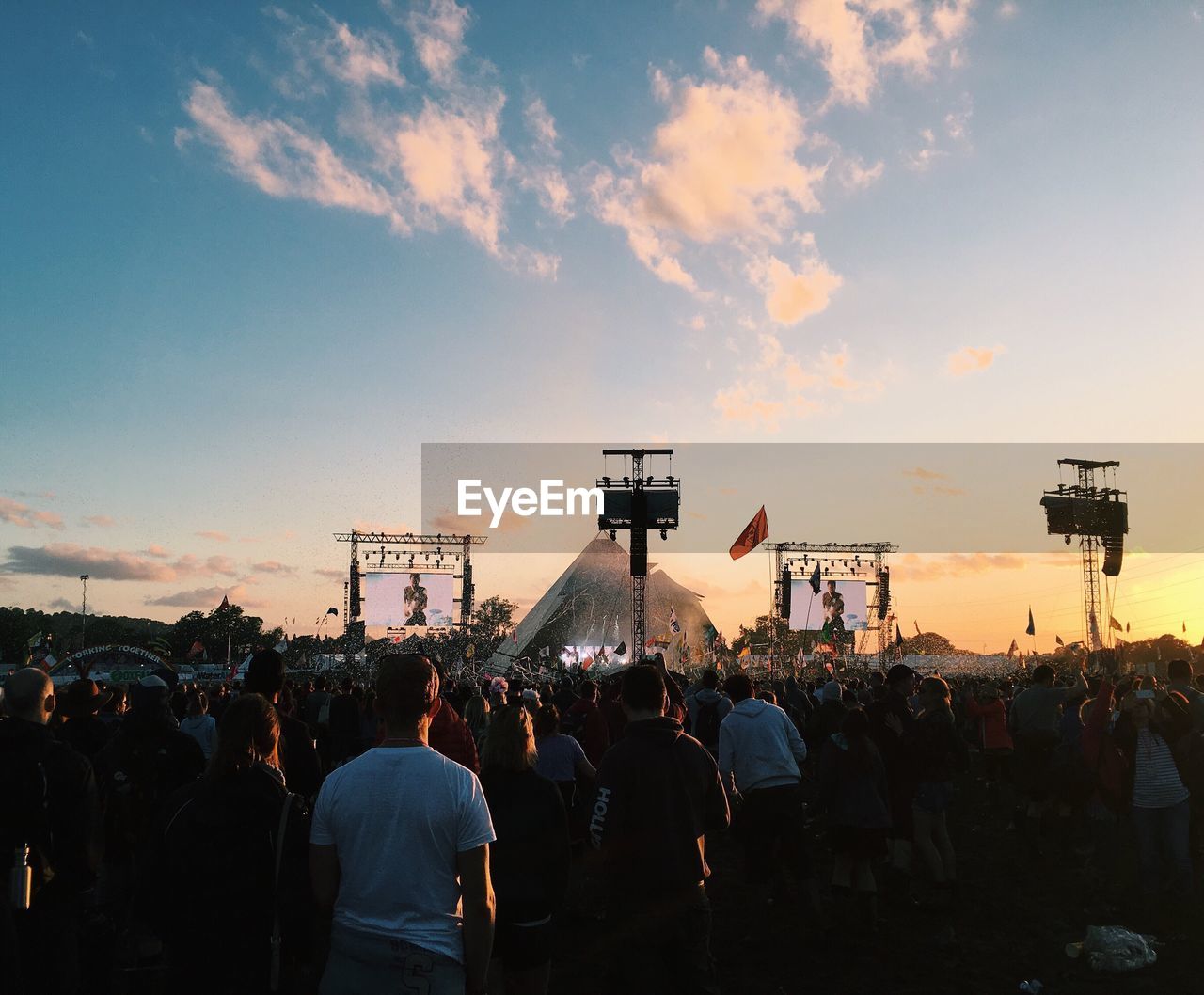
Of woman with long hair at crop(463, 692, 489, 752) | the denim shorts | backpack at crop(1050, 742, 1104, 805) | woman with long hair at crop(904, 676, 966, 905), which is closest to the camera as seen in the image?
woman with long hair at crop(904, 676, 966, 905)

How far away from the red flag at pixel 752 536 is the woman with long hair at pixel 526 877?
26.7 meters

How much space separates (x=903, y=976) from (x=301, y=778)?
436 centimetres

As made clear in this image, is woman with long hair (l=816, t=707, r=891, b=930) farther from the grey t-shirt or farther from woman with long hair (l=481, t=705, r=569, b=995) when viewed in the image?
the grey t-shirt

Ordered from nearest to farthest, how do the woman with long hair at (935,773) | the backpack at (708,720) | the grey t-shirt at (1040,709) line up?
the woman with long hair at (935,773) < the grey t-shirt at (1040,709) < the backpack at (708,720)

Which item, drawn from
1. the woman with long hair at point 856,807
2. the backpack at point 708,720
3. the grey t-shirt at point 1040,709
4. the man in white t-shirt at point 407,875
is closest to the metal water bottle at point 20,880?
the man in white t-shirt at point 407,875

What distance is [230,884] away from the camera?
3.09m

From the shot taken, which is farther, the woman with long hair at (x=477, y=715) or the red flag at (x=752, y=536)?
the red flag at (x=752, y=536)

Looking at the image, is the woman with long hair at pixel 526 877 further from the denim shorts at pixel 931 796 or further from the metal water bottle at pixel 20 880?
the denim shorts at pixel 931 796

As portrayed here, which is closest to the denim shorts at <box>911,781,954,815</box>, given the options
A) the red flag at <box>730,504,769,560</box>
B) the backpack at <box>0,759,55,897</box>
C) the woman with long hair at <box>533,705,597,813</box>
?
the woman with long hair at <box>533,705,597,813</box>

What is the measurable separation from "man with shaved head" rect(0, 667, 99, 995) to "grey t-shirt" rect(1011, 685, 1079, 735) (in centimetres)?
1070

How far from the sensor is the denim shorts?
805cm

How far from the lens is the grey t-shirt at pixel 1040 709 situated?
11156 mm

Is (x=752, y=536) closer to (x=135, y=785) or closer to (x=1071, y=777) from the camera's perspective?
(x=1071, y=777)

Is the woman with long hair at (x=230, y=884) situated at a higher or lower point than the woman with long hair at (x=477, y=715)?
higher
